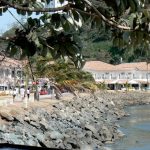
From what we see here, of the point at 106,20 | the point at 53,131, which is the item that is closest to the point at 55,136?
the point at 53,131

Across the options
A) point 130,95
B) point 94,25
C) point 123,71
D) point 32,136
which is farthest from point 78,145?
point 123,71

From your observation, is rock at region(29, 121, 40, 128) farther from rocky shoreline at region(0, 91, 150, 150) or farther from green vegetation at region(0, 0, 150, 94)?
green vegetation at region(0, 0, 150, 94)

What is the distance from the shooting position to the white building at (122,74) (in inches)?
3290

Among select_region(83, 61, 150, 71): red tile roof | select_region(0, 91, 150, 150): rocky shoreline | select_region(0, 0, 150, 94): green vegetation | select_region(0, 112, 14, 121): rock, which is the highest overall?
select_region(0, 0, 150, 94): green vegetation

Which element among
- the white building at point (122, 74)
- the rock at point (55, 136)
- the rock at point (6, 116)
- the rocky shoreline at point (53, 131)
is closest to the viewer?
the rocky shoreline at point (53, 131)

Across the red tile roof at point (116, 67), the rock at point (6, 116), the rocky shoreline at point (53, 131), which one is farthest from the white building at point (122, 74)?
the rock at point (6, 116)

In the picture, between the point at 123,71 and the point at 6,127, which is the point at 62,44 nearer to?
the point at 6,127

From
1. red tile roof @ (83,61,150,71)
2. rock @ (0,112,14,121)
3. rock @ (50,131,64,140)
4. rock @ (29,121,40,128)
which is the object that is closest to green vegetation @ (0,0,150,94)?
rock @ (50,131,64,140)

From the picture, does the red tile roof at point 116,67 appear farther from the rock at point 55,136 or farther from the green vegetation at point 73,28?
the green vegetation at point 73,28

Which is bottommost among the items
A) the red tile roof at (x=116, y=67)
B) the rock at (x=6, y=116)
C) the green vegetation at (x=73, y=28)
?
the rock at (x=6, y=116)

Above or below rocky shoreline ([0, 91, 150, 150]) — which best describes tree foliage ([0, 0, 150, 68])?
above

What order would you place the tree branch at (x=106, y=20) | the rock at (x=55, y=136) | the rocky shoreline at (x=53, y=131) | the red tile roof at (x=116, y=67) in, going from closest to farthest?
the tree branch at (x=106, y=20)
the rocky shoreline at (x=53, y=131)
the rock at (x=55, y=136)
the red tile roof at (x=116, y=67)

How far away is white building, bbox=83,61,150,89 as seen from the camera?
83562 millimetres

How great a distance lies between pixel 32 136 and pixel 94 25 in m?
14.1
